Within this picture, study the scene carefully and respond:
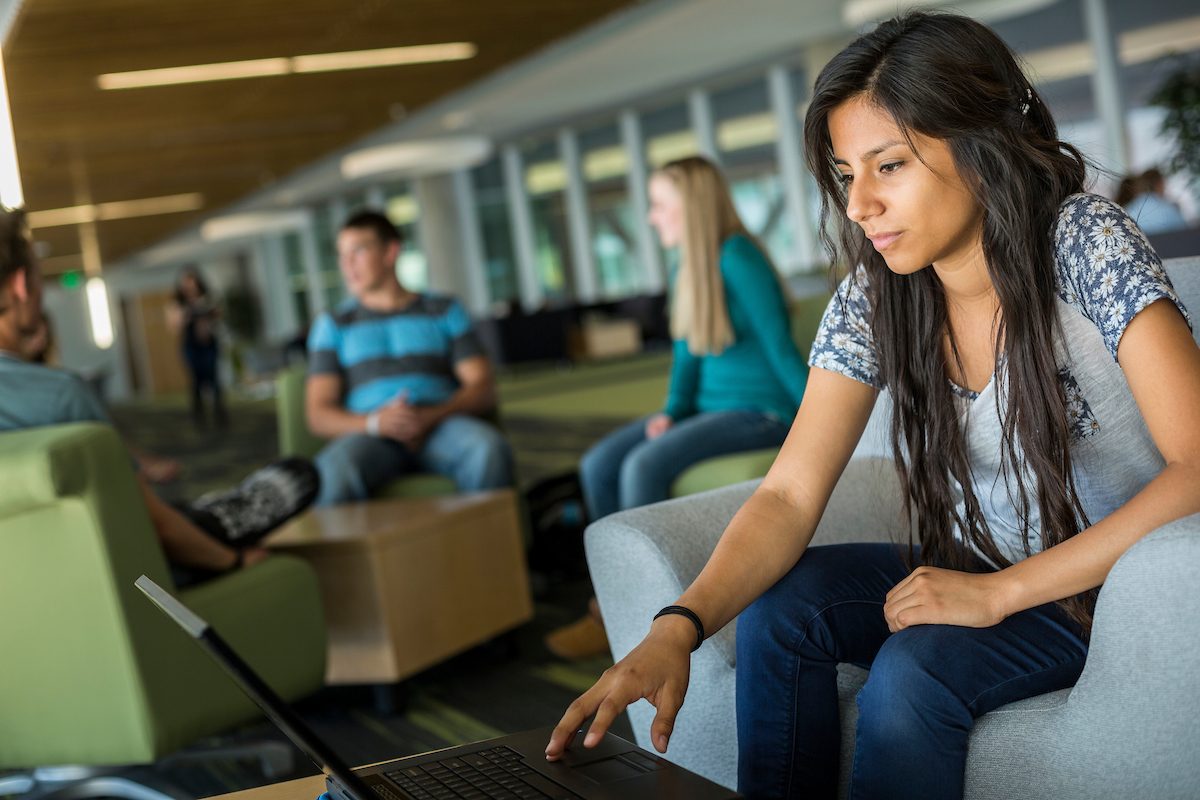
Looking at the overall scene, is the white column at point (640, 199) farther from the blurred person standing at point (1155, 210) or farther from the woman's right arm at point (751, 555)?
the woman's right arm at point (751, 555)

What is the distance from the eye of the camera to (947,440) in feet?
4.56

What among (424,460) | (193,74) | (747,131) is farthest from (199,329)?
(424,460)

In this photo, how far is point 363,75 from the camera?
8914 millimetres

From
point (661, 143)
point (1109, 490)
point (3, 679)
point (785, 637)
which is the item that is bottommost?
point (3, 679)

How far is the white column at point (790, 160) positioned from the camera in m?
12.5

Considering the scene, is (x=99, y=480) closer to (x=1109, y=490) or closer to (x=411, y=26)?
(x=1109, y=490)

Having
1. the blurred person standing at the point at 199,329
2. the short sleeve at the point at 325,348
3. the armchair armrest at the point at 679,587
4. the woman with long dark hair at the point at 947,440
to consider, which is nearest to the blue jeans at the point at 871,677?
the woman with long dark hair at the point at 947,440

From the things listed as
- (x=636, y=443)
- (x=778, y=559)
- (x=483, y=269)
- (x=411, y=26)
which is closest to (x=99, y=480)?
(x=778, y=559)

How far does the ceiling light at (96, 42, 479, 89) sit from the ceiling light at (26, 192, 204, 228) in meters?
6.50

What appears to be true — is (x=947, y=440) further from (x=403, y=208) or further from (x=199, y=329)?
(x=403, y=208)

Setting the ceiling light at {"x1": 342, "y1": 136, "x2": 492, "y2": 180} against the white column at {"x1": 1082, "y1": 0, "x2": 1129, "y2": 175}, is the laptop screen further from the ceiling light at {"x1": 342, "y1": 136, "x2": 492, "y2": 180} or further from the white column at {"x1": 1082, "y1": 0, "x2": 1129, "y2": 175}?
the ceiling light at {"x1": 342, "y1": 136, "x2": 492, "y2": 180}

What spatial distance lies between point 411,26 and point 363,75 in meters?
1.52

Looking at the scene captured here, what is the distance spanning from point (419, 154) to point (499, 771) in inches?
484

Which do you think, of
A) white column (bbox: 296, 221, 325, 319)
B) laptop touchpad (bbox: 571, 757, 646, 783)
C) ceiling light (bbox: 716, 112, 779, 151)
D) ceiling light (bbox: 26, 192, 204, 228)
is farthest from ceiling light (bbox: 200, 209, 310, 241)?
laptop touchpad (bbox: 571, 757, 646, 783)
